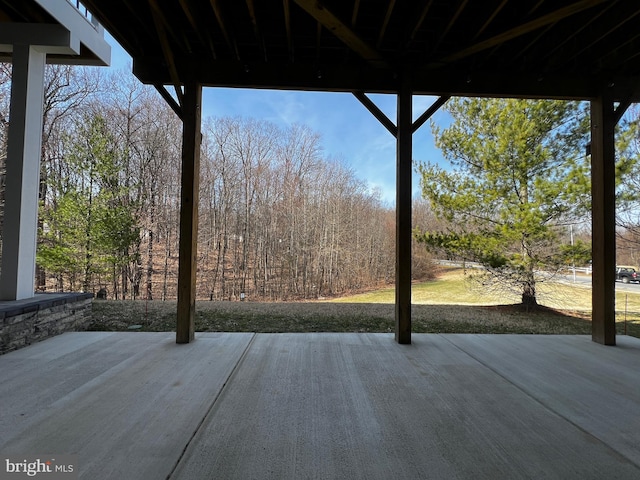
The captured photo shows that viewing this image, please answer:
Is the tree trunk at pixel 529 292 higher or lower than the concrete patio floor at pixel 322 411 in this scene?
higher

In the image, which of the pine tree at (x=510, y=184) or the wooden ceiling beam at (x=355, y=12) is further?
the pine tree at (x=510, y=184)

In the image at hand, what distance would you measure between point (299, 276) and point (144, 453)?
980cm

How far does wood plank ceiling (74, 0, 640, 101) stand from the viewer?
2867 mm

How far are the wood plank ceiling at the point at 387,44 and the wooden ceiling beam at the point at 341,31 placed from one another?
0.03 feet

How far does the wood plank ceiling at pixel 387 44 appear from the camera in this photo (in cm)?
287

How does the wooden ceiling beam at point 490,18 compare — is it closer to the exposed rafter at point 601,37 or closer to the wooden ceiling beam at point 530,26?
the wooden ceiling beam at point 530,26

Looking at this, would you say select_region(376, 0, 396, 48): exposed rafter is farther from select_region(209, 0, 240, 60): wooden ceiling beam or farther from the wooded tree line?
the wooded tree line

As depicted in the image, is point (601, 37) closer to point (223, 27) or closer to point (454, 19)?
point (454, 19)

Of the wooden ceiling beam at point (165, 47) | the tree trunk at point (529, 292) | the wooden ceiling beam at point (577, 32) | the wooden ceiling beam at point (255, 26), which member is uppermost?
the wooden ceiling beam at point (577, 32)

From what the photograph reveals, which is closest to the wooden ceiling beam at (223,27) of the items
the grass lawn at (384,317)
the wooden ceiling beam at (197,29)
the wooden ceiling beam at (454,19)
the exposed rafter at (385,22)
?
the wooden ceiling beam at (197,29)

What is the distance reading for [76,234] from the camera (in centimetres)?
707

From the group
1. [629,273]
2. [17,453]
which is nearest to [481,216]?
[17,453]

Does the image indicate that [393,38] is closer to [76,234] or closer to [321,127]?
[76,234]

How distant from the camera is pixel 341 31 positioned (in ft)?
9.52
